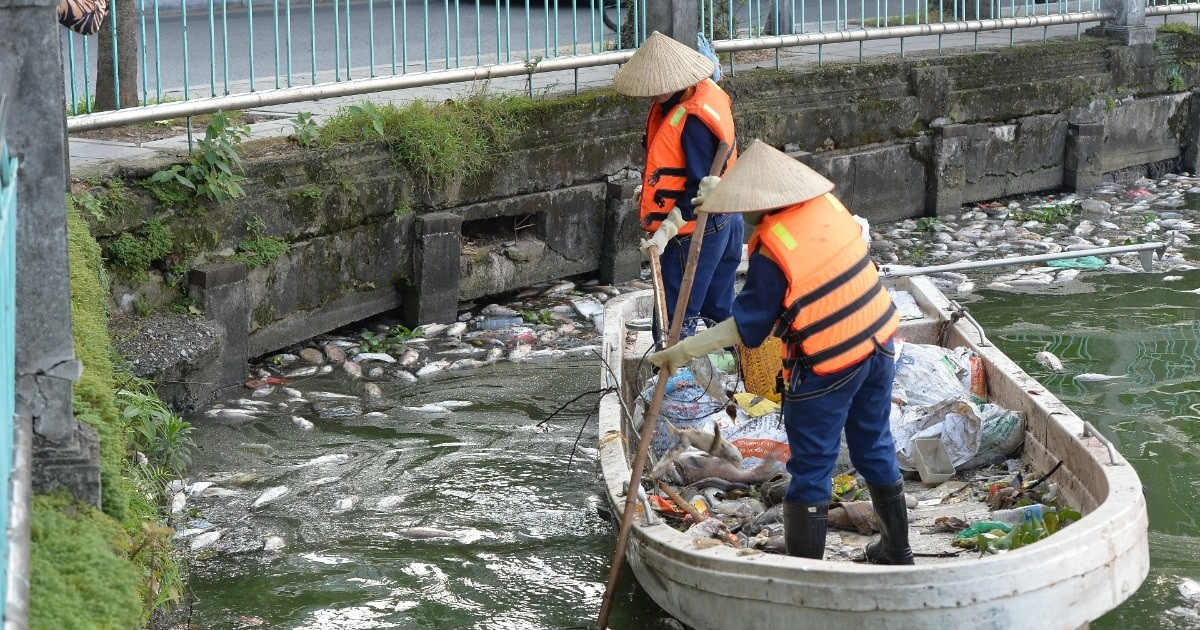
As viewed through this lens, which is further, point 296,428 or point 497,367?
point 497,367

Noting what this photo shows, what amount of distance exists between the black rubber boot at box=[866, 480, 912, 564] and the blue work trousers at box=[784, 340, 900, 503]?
4 cm

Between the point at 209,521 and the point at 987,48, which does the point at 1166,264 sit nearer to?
the point at 987,48

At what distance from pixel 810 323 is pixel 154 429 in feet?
9.02

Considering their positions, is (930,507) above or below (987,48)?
below

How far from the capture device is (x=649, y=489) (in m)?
4.84

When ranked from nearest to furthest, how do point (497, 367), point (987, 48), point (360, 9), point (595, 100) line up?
point (497, 367) < point (595, 100) < point (987, 48) < point (360, 9)

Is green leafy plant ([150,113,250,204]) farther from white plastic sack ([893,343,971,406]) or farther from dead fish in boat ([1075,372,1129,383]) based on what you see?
dead fish in boat ([1075,372,1129,383])

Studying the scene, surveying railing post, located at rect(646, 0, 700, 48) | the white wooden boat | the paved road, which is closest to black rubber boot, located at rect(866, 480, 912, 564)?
the white wooden boat

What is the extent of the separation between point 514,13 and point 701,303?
11590 millimetres

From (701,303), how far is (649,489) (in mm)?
1277

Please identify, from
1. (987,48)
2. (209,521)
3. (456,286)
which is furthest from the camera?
(987,48)

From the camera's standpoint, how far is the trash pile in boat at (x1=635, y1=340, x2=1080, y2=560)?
4.45 metres

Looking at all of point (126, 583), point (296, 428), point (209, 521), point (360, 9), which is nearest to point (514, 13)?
point (360, 9)

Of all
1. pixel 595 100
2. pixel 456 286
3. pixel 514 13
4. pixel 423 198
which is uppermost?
pixel 514 13
